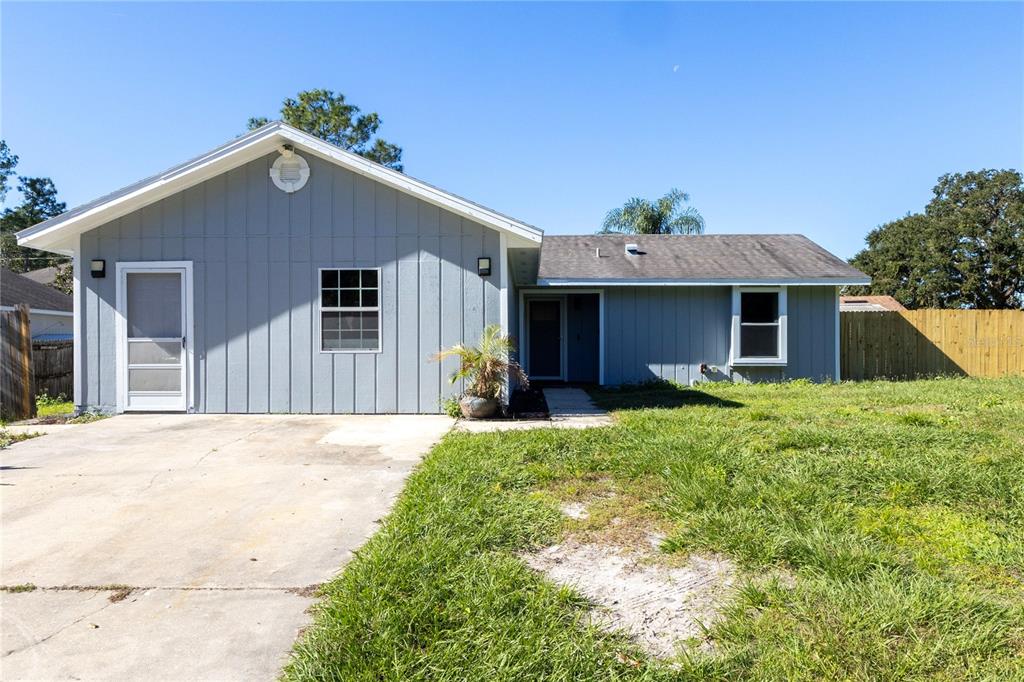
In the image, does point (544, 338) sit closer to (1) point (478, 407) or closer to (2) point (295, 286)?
(1) point (478, 407)

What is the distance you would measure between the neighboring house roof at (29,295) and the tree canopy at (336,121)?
1268cm

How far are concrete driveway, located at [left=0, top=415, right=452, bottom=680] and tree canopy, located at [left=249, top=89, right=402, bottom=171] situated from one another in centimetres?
2528

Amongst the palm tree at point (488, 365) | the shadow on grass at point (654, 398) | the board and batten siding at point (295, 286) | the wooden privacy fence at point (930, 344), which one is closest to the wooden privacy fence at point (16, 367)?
the board and batten siding at point (295, 286)

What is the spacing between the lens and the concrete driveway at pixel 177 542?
216 cm

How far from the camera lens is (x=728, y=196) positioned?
925 inches

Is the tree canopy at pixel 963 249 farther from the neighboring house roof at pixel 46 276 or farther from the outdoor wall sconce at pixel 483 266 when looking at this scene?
the neighboring house roof at pixel 46 276

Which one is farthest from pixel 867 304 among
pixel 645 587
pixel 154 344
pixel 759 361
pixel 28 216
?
pixel 28 216

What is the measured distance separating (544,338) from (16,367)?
31.5 feet

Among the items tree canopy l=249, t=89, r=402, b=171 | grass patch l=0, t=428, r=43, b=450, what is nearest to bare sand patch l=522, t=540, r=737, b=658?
grass patch l=0, t=428, r=43, b=450

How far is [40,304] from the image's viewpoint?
1795 cm

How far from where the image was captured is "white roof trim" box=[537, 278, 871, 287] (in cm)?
1155

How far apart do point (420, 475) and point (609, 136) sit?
15333 millimetres

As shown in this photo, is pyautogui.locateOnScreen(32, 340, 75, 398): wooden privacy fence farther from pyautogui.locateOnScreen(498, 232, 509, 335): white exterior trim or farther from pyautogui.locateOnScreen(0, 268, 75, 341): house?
pyautogui.locateOnScreen(0, 268, 75, 341): house

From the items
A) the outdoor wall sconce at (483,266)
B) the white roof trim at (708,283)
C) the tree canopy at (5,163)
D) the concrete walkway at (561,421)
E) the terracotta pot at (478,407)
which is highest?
the tree canopy at (5,163)
